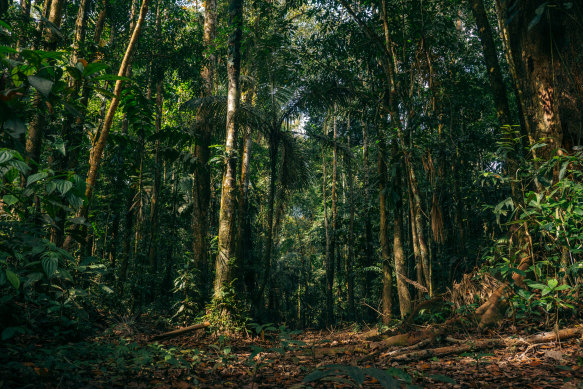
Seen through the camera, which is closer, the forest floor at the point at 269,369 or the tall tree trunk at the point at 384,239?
the forest floor at the point at 269,369

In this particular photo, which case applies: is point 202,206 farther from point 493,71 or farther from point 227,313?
point 493,71

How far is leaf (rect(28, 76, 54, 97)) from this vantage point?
165 centimetres

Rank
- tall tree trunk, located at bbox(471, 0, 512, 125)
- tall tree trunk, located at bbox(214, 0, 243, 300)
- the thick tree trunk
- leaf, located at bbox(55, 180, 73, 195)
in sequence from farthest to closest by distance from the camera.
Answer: tall tree trunk, located at bbox(214, 0, 243, 300), tall tree trunk, located at bbox(471, 0, 512, 125), the thick tree trunk, leaf, located at bbox(55, 180, 73, 195)

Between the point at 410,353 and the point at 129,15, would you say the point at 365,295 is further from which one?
the point at 129,15

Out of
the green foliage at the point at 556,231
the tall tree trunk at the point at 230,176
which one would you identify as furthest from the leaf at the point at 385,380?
the tall tree trunk at the point at 230,176

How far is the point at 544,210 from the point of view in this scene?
373 cm

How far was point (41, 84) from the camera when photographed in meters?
1.67

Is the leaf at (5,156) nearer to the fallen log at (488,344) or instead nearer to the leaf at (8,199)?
the leaf at (8,199)

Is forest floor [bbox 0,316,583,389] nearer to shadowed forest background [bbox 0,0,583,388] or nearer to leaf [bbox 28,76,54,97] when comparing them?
shadowed forest background [bbox 0,0,583,388]

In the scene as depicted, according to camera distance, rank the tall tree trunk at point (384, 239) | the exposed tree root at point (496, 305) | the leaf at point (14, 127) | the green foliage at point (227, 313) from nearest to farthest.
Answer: the leaf at point (14, 127), the exposed tree root at point (496, 305), the green foliage at point (227, 313), the tall tree trunk at point (384, 239)

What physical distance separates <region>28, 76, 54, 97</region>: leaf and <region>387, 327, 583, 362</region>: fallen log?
3.79 metres

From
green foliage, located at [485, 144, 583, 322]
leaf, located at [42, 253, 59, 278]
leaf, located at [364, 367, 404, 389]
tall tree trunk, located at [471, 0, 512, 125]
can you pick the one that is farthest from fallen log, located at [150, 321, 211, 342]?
tall tree trunk, located at [471, 0, 512, 125]

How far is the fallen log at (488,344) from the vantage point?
3.40 m

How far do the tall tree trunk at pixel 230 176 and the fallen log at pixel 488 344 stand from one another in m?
3.35
